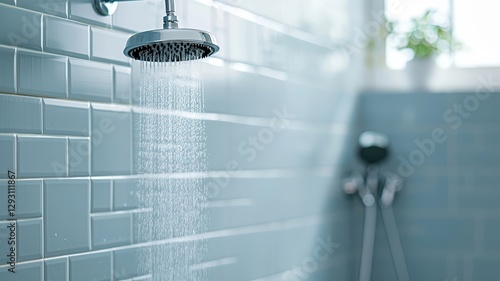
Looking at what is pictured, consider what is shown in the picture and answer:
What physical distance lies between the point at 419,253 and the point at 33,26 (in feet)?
6.59

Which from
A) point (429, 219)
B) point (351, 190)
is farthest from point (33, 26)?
point (429, 219)

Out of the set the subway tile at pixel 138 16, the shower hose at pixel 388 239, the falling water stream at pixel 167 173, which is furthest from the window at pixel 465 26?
the falling water stream at pixel 167 173

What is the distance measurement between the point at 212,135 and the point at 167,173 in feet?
1.19

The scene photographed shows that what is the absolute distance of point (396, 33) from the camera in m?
3.10

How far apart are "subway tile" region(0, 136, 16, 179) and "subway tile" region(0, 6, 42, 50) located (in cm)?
15

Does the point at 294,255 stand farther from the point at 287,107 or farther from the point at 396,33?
the point at 396,33

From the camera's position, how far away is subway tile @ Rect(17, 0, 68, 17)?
1272 millimetres

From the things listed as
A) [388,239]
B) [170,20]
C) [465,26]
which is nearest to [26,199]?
[170,20]

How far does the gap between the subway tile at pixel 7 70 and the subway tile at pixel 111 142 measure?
223 millimetres

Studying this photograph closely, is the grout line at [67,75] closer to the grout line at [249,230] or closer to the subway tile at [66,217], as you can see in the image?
the subway tile at [66,217]

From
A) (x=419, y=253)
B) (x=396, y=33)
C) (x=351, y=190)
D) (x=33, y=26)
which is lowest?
(x=419, y=253)

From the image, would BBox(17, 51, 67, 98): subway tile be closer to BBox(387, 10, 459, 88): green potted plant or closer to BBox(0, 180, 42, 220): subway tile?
BBox(0, 180, 42, 220): subway tile

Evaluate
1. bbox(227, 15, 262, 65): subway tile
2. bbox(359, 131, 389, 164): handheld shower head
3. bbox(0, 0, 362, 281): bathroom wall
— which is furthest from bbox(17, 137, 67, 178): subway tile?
bbox(359, 131, 389, 164): handheld shower head

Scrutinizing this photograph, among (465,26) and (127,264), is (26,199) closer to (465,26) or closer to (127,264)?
(127,264)
